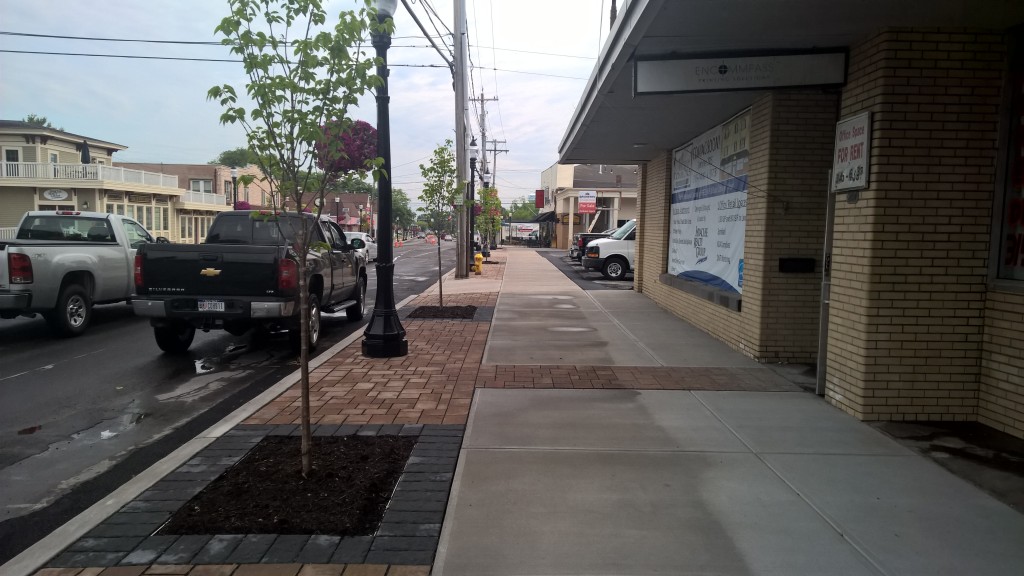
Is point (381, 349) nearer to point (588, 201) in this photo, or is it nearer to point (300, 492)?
point (300, 492)

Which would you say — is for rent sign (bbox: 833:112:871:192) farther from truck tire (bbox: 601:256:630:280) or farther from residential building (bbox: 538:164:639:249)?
residential building (bbox: 538:164:639:249)

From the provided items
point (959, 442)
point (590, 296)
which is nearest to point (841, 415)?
point (959, 442)

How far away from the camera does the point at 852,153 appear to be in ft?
20.0

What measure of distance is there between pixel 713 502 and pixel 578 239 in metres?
23.4

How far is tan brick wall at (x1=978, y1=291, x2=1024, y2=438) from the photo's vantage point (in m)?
5.40

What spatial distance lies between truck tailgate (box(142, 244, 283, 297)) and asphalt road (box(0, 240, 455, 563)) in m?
1.01

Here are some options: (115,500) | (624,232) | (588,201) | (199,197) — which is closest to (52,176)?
(199,197)

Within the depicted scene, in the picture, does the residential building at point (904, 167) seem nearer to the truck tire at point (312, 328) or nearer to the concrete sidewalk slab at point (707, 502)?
the concrete sidewalk slab at point (707, 502)

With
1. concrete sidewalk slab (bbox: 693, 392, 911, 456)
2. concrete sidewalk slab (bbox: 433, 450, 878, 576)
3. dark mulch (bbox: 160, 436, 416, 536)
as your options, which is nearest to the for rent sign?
concrete sidewalk slab (bbox: 693, 392, 911, 456)

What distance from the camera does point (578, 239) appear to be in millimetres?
27328

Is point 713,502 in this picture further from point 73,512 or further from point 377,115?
point 377,115

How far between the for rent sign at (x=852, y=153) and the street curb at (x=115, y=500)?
18.6ft

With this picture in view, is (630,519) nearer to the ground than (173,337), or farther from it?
nearer to the ground

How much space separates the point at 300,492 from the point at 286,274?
4.62m
